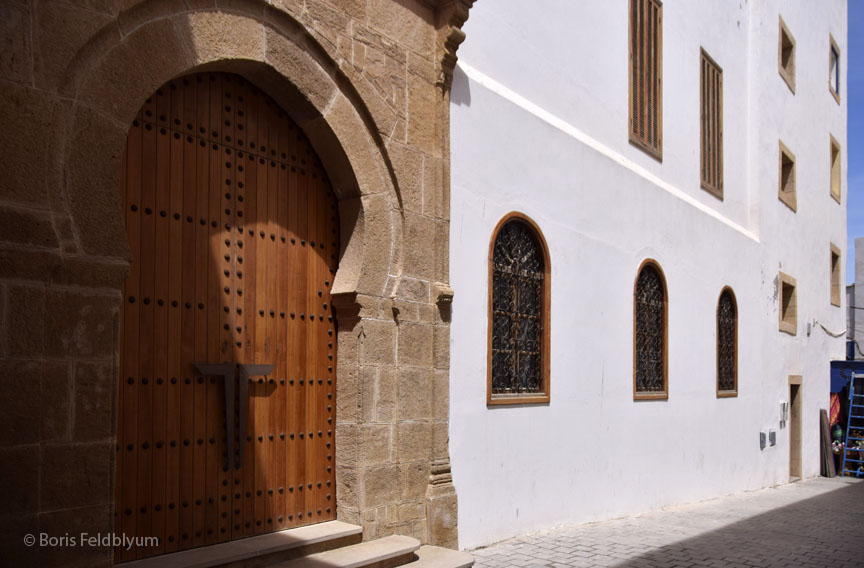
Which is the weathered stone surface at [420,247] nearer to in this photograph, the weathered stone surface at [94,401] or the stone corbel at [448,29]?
the stone corbel at [448,29]

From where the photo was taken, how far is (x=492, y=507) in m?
6.16

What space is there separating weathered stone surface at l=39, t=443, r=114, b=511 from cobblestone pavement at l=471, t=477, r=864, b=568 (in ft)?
9.86

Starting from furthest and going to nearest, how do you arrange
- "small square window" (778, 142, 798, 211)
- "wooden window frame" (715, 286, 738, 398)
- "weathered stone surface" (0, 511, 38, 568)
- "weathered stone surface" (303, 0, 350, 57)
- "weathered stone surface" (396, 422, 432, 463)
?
1. "small square window" (778, 142, 798, 211)
2. "wooden window frame" (715, 286, 738, 398)
3. "weathered stone surface" (396, 422, 432, 463)
4. "weathered stone surface" (303, 0, 350, 57)
5. "weathered stone surface" (0, 511, 38, 568)

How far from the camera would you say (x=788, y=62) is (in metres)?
14.7

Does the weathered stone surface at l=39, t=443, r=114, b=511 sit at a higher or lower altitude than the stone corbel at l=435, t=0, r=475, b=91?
lower

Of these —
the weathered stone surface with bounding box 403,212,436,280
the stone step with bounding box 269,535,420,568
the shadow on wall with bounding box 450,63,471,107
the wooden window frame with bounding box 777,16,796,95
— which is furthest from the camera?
the wooden window frame with bounding box 777,16,796,95

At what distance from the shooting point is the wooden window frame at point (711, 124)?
424 inches

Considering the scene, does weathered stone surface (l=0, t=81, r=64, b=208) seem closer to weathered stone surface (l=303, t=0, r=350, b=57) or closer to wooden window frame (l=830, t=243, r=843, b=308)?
weathered stone surface (l=303, t=0, r=350, b=57)

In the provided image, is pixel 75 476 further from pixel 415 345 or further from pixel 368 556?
pixel 415 345

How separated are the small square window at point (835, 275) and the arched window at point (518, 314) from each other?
12.7 meters

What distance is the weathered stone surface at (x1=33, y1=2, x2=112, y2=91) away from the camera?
3.33m

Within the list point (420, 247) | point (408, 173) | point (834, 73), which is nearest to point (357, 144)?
point (408, 173)

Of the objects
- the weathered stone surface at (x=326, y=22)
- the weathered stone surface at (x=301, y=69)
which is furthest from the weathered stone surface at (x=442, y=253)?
the weathered stone surface at (x=326, y=22)

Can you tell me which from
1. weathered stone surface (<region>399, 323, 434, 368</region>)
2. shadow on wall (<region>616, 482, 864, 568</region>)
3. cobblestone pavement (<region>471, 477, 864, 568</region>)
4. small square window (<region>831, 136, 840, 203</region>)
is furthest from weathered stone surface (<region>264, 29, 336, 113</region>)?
small square window (<region>831, 136, 840, 203</region>)
